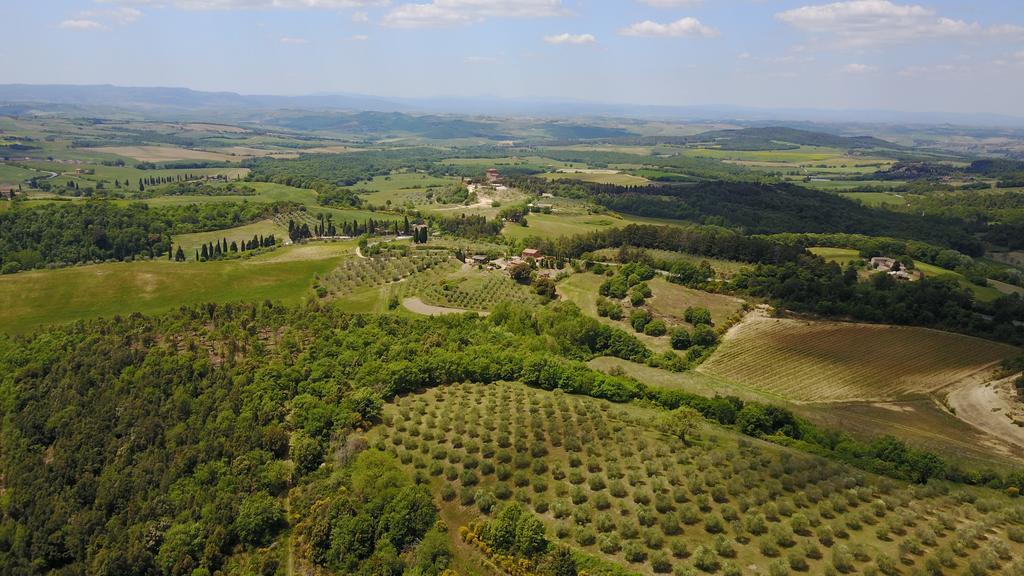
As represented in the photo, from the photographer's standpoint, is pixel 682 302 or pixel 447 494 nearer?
pixel 447 494

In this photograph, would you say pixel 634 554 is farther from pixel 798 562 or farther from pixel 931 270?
pixel 931 270

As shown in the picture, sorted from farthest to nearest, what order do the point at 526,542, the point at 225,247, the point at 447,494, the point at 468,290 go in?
1. the point at 225,247
2. the point at 468,290
3. the point at 447,494
4. the point at 526,542

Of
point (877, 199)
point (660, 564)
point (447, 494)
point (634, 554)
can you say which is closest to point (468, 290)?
point (447, 494)

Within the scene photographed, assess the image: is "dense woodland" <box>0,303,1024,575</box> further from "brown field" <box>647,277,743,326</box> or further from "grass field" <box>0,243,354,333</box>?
"grass field" <box>0,243,354,333</box>

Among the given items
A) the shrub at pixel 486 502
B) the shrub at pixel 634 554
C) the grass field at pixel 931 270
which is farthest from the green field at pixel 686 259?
the shrub at pixel 634 554

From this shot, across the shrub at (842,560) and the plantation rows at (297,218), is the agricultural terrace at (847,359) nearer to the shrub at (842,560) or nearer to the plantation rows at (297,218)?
the shrub at (842,560)
